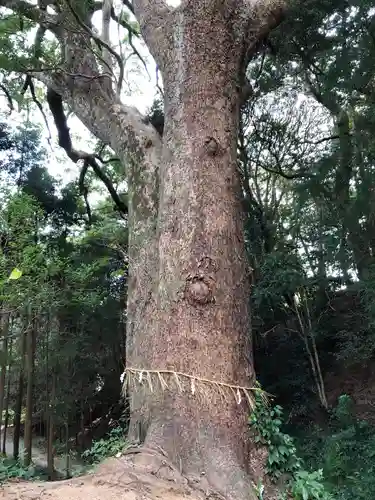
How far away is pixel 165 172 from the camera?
10.5 feet

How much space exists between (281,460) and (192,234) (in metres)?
1.34

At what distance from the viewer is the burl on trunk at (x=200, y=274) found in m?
2.51

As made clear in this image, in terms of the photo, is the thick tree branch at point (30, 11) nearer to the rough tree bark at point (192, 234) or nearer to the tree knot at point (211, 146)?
the rough tree bark at point (192, 234)

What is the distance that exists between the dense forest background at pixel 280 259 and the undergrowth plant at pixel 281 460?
3.52m

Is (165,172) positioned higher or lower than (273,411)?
higher

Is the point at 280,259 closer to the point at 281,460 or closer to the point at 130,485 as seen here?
the point at 281,460

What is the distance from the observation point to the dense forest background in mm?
6633

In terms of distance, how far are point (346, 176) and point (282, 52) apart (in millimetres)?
2120

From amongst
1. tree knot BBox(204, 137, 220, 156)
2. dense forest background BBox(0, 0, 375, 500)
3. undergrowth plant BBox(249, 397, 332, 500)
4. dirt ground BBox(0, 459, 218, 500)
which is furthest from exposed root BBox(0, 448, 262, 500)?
dense forest background BBox(0, 0, 375, 500)

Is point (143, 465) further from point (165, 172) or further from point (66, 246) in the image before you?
point (66, 246)

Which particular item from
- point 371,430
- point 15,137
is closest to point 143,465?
point 371,430

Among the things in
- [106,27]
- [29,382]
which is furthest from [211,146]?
[29,382]

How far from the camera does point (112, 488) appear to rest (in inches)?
82.7

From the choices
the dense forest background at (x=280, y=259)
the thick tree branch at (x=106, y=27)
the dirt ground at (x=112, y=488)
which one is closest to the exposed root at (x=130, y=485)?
the dirt ground at (x=112, y=488)
